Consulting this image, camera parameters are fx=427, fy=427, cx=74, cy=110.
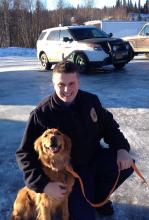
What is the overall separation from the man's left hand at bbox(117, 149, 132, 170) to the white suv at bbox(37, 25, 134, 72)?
10898mm

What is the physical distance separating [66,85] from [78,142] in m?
0.50

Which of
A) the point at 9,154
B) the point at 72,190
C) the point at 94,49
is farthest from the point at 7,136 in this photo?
the point at 94,49

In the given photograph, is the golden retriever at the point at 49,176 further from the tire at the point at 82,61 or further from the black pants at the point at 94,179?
the tire at the point at 82,61

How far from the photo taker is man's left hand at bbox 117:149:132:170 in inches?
141

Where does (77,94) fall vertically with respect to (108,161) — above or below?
above

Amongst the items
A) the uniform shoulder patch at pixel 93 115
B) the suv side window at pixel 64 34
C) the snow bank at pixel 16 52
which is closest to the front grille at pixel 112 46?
the suv side window at pixel 64 34

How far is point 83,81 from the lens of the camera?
500 inches

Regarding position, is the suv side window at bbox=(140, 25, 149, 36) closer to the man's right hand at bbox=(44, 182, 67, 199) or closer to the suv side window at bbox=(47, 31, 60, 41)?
the suv side window at bbox=(47, 31, 60, 41)

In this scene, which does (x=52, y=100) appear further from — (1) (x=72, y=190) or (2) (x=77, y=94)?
(1) (x=72, y=190)

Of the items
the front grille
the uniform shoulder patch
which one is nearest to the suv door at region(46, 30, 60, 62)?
the front grille

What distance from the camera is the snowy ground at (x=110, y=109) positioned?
427 cm

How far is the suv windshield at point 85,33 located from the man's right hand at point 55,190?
12.3 m

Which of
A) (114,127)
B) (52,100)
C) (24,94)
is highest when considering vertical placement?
(52,100)

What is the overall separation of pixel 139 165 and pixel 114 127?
5.17ft
